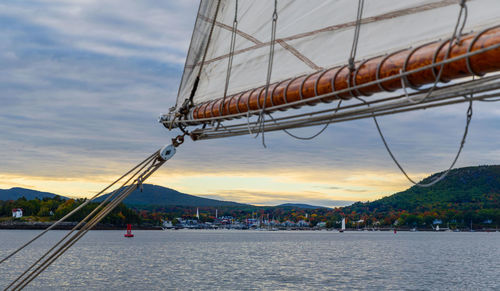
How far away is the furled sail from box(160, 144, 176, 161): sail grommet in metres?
0.35

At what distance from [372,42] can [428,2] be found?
709 mm

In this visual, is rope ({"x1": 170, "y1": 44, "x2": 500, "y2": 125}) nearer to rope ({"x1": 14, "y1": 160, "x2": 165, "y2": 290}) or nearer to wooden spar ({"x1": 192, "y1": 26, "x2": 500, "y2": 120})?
wooden spar ({"x1": 192, "y1": 26, "x2": 500, "y2": 120})

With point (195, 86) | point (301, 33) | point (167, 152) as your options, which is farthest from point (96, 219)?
point (301, 33)

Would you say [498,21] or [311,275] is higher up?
[498,21]

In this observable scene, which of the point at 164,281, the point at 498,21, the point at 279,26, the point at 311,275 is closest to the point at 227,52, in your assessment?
the point at 279,26

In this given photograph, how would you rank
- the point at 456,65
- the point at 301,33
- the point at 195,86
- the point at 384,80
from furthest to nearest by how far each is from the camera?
1. the point at 195,86
2. the point at 301,33
3. the point at 384,80
4. the point at 456,65

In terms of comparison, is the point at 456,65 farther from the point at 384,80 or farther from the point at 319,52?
the point at 319,52

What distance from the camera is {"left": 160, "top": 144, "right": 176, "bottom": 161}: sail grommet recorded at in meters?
7.19

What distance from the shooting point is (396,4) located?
16.2ft

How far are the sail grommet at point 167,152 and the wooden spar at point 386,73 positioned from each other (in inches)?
53.7

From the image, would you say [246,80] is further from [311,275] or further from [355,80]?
[311,275]

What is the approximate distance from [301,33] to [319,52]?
0.31 m

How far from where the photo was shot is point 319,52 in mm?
5777

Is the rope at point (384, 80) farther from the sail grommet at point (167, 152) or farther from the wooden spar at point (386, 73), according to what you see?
the sail grommet at point (167, 152)
